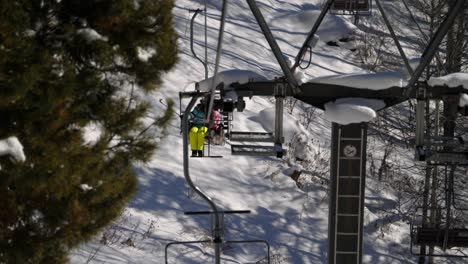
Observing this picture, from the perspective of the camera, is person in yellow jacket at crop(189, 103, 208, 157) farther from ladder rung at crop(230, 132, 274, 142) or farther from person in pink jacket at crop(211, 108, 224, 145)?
ladder rung at crop(230, 132, 274, 142)

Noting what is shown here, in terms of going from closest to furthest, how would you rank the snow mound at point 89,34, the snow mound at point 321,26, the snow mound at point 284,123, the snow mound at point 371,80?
the snow mound at point 89,34 < the snow mound at point 371,80 < the snow mound at point 284,123 < the snow mound at point 321,26

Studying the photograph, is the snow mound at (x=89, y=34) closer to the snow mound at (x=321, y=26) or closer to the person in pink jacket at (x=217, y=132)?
the person in pink jacket at (x=217, y=132)

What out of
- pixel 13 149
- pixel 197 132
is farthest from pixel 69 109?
pixel 197 132

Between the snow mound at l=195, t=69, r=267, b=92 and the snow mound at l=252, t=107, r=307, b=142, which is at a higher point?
the snow mound at l=195, t=69, r=267, b=92

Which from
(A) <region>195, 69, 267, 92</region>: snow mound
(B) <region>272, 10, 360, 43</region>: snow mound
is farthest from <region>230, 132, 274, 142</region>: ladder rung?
(B) <region>272, 10, 360, 43</region>: snow mound

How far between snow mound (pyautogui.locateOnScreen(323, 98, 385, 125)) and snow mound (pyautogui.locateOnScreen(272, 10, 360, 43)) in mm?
16553

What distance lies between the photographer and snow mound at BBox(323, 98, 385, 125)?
7.65m

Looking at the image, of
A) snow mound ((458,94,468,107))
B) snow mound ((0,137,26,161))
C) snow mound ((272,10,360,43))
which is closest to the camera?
snow mound ((0,137,26,161))

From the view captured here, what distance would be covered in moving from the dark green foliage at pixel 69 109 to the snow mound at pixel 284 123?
984cm

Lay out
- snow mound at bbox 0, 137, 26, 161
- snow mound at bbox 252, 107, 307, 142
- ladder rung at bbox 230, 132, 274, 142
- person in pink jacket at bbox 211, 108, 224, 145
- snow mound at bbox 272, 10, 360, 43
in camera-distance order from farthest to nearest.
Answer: snow mound at bbox 272, 10, 360, 43, snow mound at bbox 252, 107, 307, 142, person in pink jacket at bbox 211, 108, 224, 145, ladder rung at bbox 230, 132, 274, 142, snow mound at bbox 0, 137, 26, 161

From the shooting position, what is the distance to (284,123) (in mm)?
17438

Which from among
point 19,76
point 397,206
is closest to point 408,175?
point 397,206

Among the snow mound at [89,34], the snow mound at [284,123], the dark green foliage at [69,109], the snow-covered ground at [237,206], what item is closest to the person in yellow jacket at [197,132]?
the dark green foliage at [69,109]

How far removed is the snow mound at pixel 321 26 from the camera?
24312 millimetres
